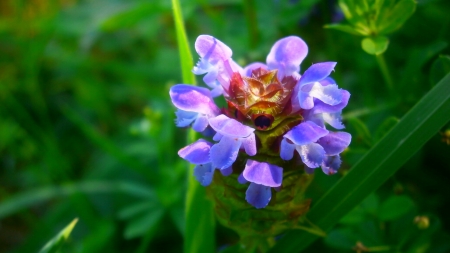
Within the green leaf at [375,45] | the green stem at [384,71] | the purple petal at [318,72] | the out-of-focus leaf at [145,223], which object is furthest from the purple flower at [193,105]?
the out-of-focus leaf at [145,223]

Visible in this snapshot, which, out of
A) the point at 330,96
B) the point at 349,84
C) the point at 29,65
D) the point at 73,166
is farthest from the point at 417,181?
the point at 29,65

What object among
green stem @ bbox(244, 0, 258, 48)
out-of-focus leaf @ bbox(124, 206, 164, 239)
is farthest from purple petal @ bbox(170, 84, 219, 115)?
green stem @ bbox(244, 0, 258, 48)

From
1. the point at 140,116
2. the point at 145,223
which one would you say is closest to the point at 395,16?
the point at 145,223

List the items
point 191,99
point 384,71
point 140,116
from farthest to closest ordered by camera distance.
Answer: point 140,116 → point 384,71 → point 191,99

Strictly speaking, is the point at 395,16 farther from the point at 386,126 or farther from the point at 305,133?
the point at 305,133

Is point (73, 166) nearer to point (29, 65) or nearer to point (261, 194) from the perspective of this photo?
point (29, 65)
